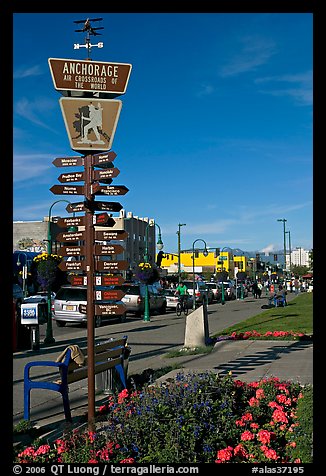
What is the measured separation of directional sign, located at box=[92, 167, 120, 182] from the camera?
6.82m

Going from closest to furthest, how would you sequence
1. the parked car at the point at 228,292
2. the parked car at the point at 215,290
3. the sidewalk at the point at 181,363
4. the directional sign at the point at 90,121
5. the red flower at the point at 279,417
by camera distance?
the red flower at the point at 279,417 < the directional sign at the point at 90,121 < the sidewalk at the point at 181,363 < the parked car at the point at 215,290 < the parked car at the point at 228,292

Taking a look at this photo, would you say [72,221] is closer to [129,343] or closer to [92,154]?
[92,154]

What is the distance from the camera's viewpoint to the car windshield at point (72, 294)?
24.4 meters

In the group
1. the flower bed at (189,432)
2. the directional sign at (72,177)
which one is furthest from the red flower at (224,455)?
the directional sign at (72,177)

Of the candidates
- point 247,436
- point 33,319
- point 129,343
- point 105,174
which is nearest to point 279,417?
point 247,436

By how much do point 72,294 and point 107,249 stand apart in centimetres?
1810

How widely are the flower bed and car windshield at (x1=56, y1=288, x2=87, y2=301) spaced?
57.7ft

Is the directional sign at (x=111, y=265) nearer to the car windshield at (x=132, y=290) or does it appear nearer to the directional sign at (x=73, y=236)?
the directional sign at (x=73, y=236)

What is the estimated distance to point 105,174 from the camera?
6.85m

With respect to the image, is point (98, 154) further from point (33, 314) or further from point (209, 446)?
point (33, 314)

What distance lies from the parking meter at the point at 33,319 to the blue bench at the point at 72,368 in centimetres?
666

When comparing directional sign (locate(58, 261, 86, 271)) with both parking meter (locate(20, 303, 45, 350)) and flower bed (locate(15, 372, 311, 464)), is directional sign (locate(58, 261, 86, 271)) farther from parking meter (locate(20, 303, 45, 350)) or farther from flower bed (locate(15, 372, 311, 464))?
parking meter (locate(20, 303, 45, 350))

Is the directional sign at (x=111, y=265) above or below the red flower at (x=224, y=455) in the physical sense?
above

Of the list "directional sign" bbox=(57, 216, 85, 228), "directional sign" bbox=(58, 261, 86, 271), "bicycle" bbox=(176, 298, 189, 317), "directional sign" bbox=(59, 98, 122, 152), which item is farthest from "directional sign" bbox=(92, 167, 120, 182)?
"bicycle" bbox=(176, 298, 189, 317)
